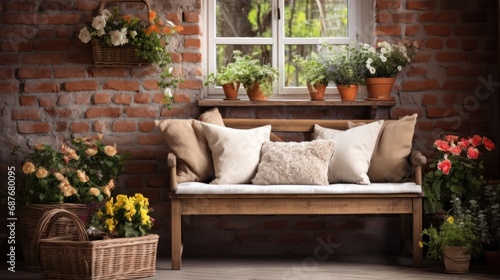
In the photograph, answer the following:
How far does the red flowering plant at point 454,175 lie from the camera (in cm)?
562

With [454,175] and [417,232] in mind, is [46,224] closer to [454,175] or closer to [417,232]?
[417,232]

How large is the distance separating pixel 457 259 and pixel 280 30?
2207 millimetres

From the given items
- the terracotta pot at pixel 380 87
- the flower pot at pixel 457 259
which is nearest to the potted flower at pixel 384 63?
the terracotta pot at pixel 380 87

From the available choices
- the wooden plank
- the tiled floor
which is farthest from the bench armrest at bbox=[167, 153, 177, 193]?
the tiled floor

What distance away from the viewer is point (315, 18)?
6449 mm

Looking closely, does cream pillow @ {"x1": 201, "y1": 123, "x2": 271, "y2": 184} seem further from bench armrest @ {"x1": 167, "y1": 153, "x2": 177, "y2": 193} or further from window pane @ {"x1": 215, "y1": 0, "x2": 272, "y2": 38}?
window pane @ {"x1": 215, "y1": 0, "x2": 272, "y2": 38}

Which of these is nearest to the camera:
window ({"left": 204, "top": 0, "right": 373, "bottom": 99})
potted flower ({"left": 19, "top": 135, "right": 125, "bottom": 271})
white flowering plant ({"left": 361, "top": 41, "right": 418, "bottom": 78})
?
potted flower ({"left": 19, "top": 135, "right": 125, "bottom": 271})

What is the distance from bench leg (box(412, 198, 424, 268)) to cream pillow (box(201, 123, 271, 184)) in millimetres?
1085

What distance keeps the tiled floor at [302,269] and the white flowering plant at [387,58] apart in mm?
1307

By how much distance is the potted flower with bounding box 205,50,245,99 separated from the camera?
240 inches

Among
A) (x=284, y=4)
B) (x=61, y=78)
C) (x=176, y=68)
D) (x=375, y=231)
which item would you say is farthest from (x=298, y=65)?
(x=61, y=78)

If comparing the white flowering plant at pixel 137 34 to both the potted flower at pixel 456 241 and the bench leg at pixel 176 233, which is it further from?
the potted flower at pixel 456 241

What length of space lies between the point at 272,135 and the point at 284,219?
24.6 inches

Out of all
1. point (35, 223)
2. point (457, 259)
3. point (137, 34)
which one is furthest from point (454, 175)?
point (35, 223)
